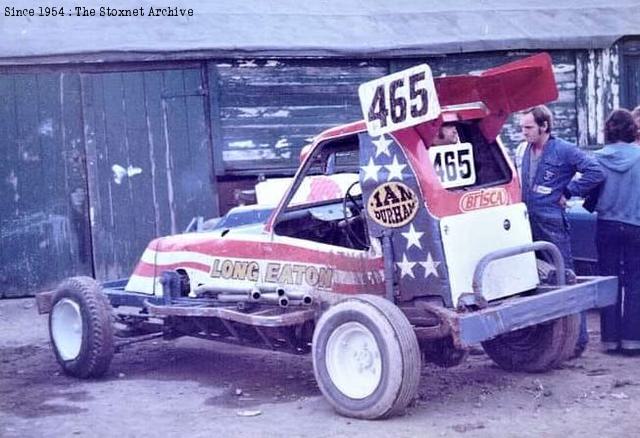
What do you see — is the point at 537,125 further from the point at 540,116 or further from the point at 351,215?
the point at 351,215

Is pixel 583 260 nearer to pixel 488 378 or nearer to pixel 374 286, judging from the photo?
pixel 488 378

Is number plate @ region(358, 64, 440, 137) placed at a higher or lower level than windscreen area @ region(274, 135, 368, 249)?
higher

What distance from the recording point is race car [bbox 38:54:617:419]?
645 centimetres

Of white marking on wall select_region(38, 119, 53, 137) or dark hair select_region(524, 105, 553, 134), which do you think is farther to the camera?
white marking on wall select_region(38, 119, 53, 137)

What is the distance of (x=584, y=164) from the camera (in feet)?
25.5

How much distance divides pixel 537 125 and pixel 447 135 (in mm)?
1073

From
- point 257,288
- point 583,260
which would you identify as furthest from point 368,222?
point 583,260

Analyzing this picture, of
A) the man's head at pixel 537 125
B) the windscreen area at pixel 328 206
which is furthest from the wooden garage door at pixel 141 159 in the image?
the man's head at pixel 537 125

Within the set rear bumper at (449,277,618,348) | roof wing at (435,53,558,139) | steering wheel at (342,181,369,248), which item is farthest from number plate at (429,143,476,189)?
rear bumper at (449,277,618,348)

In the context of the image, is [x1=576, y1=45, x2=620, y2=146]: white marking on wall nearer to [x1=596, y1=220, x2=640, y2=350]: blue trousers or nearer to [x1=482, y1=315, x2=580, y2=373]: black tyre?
[x1=596, y1=220, x2=640, y2=350]: blue trousers

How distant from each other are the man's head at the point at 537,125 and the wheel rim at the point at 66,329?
11.5 ft

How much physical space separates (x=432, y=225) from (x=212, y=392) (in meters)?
2.03

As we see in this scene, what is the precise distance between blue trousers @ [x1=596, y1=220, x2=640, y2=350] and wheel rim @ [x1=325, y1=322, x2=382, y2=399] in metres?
2.43

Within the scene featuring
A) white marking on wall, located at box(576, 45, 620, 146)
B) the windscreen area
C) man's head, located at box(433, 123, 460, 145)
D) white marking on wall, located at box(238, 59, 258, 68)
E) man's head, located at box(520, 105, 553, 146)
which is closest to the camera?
man's head, located at box(433, 123, 460, 145)
